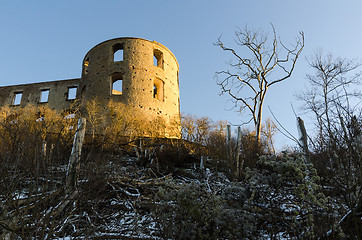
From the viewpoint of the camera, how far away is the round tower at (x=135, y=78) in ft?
55.8

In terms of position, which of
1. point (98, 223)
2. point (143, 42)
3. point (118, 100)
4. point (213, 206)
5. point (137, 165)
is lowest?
point (98, 223)

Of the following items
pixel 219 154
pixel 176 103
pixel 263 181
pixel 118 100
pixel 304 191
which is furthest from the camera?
pixel 176 103

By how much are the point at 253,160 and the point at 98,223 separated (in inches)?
248

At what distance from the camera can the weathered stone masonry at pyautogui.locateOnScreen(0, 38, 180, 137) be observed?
17.1m

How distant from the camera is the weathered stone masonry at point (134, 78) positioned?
17.1m

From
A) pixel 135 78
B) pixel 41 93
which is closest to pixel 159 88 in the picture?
pixel 135 78

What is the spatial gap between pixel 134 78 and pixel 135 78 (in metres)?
0.07

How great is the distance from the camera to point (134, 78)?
17484mm

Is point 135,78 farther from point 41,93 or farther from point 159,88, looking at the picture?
point 41,93

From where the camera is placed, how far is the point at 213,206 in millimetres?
3805

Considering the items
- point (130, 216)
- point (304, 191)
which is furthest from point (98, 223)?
point (304, 191)

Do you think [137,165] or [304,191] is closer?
[304,191]

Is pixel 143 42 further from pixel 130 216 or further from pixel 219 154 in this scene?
pixel 130 216

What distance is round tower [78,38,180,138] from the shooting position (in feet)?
55.8
